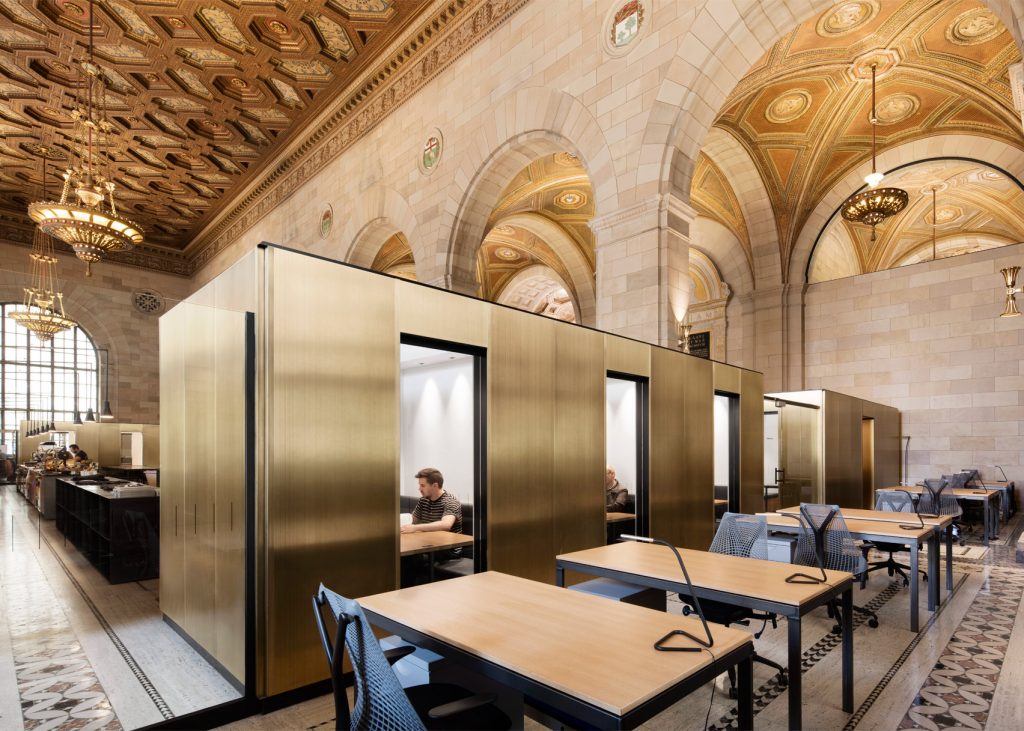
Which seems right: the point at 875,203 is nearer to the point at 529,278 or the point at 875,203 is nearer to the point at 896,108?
the point at 896,108

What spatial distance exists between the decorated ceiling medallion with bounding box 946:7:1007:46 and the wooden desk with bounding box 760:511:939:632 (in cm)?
1032

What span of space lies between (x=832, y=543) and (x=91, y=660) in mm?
5955

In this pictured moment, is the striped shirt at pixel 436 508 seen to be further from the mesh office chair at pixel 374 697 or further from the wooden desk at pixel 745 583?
the mesh office chair at pixel 374 697

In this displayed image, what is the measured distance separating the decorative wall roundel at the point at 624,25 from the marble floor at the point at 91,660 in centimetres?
880

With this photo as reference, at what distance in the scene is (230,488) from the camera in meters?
3.60

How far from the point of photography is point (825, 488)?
9625 mm

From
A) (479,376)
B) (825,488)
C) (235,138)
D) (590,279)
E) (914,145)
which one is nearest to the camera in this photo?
(479,376)

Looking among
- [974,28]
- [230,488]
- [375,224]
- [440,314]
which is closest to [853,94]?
[974,28]

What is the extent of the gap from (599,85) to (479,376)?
5867 mm

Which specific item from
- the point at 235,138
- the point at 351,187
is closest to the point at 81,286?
the point at 235,138

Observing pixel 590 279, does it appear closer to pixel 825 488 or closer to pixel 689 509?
pixel 825 488

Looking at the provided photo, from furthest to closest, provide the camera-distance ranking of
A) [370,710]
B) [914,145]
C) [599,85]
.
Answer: [914,145] < [599,85] < [370,710]

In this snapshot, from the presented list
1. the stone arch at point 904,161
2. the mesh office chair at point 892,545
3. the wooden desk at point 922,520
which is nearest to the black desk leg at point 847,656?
the wooden desk at point 922,520

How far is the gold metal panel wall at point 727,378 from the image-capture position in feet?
25.3
